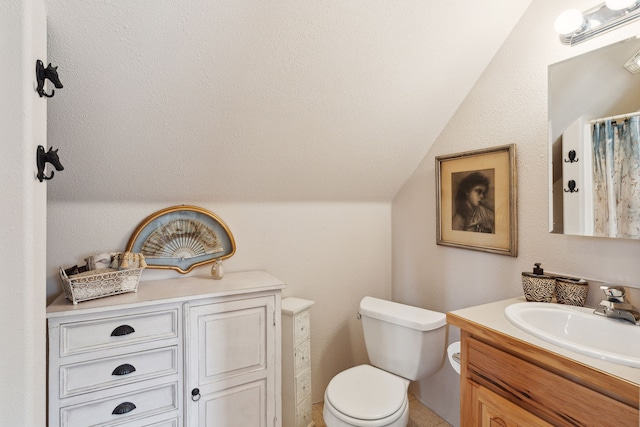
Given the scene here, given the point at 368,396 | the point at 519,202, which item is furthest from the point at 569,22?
the point at 368,396

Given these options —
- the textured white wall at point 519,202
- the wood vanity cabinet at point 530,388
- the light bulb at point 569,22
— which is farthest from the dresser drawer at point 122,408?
the light bulb at point 569,22

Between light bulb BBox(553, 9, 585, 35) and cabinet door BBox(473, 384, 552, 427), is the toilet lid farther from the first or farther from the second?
light bulb BBox(553, 9, 585, 35)

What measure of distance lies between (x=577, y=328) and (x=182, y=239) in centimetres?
184

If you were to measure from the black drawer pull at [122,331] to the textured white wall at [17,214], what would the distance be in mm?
513

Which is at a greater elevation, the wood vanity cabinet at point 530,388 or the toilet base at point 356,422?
the wood vanity cabinet at point 530,388

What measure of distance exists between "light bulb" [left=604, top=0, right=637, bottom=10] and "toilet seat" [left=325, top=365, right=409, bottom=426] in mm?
1798

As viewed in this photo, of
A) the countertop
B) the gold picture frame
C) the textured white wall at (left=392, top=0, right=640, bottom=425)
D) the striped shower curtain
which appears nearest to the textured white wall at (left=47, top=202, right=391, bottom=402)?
the gold picture frame

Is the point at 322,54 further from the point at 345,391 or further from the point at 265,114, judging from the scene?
the point at 345,391

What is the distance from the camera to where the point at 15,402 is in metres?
0.78

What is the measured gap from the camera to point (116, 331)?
1.35 metres

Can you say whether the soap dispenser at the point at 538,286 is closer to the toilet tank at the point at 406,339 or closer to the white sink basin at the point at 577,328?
the white sink basin at the point at 577,328

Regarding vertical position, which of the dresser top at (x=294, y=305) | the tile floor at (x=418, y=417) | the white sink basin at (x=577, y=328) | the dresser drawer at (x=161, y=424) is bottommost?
the tile floor at (x=418, y=417)

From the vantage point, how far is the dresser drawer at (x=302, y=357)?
6.09ft

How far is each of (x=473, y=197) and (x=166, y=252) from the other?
1715mm
